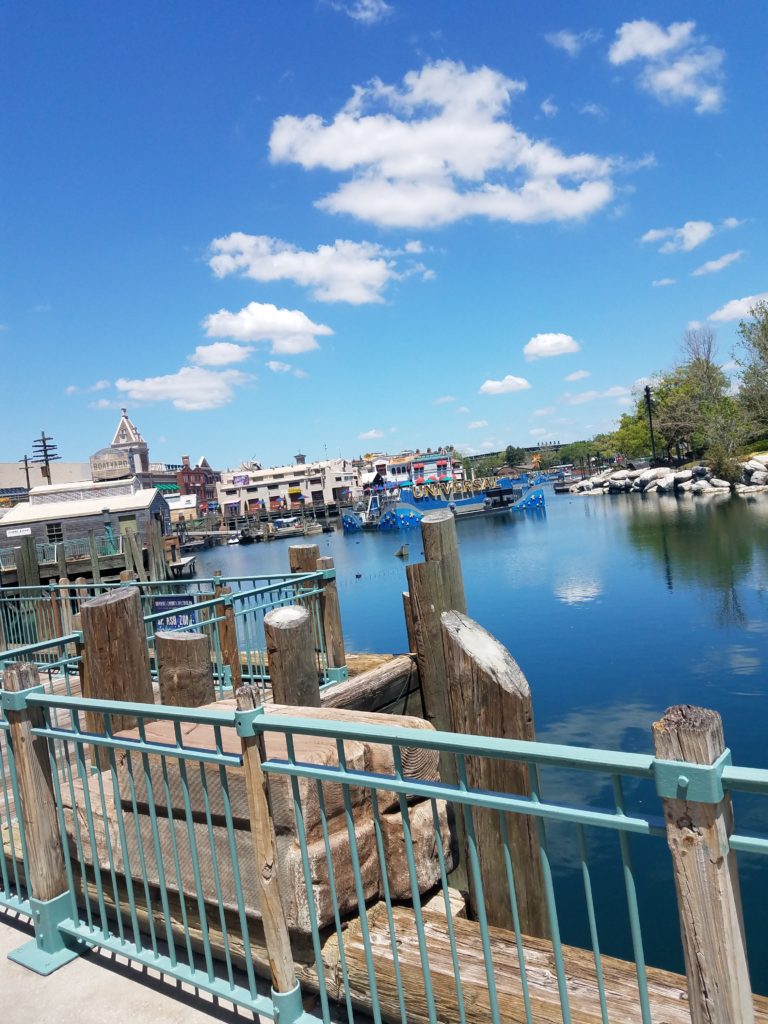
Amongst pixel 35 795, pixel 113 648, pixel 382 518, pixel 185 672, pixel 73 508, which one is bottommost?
pixel 382 518

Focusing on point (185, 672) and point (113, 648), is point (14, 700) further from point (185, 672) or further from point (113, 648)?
point (185, 672)

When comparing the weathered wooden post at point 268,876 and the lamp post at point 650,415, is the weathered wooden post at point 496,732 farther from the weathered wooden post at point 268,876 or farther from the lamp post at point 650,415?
the lamp post at point 650,415

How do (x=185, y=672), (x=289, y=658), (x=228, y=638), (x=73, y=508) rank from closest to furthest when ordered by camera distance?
(x=185, y=672) < (x=289, y=658) < (x=228, y=638) < (x=73, y=508)

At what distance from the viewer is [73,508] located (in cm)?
4450

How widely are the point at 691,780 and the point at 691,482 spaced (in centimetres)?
6850

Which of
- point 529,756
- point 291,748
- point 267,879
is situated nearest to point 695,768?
point 529,756

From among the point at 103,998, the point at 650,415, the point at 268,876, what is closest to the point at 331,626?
the point at 103,998

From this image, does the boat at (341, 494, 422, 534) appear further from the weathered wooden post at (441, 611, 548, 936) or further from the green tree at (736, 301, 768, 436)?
the weathered wooden post at (441, 611, 548, 936)

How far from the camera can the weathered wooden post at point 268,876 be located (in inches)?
113

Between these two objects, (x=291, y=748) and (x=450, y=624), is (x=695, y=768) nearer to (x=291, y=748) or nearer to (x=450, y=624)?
(x=291, y=748)

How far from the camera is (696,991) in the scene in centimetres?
193

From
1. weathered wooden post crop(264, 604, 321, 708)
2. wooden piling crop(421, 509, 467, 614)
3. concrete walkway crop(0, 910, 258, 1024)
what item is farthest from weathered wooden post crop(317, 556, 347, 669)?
concrete walkway crop(0, 910, 258, 1024)

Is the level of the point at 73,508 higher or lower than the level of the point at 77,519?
higher

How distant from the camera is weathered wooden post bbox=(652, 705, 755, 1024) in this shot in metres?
1.77
